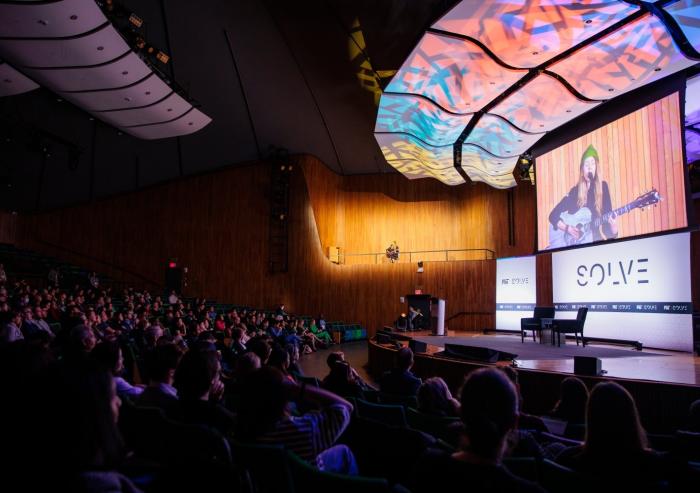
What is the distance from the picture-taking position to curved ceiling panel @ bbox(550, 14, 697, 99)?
672cm

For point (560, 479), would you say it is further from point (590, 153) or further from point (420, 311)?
point (420, 311)

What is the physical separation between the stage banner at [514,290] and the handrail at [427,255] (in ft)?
5.26

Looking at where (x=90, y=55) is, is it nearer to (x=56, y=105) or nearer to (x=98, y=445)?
(x=56, y=105)

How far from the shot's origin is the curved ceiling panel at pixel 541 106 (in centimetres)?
849

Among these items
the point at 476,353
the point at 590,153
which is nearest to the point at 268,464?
the point at 476,353

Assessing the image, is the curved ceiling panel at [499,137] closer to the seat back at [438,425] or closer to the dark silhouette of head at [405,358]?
the dark silhouette of head at [405,358]

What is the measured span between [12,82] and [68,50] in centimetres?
223

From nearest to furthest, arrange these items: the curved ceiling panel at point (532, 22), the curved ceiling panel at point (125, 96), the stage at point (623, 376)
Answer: the stage at point (623, 376)
the curved ceiling panel at point (532, 22)
the curved ceiling panel at point (125, 96)

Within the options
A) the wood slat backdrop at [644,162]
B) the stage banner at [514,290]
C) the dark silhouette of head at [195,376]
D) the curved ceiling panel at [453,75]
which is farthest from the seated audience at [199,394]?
the stage banner at [514,290]

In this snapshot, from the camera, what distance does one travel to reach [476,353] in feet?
24.2

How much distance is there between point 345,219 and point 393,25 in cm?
1132

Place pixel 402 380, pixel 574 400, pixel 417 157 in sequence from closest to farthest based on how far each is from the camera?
pixel 574 400
pixel 402 380
pixel 417 157

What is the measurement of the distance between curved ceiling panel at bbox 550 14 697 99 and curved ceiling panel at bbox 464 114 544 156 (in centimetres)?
208

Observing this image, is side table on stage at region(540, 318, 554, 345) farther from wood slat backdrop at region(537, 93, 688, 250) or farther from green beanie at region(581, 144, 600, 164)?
green beanie at region(581, 144, 600, 164)
